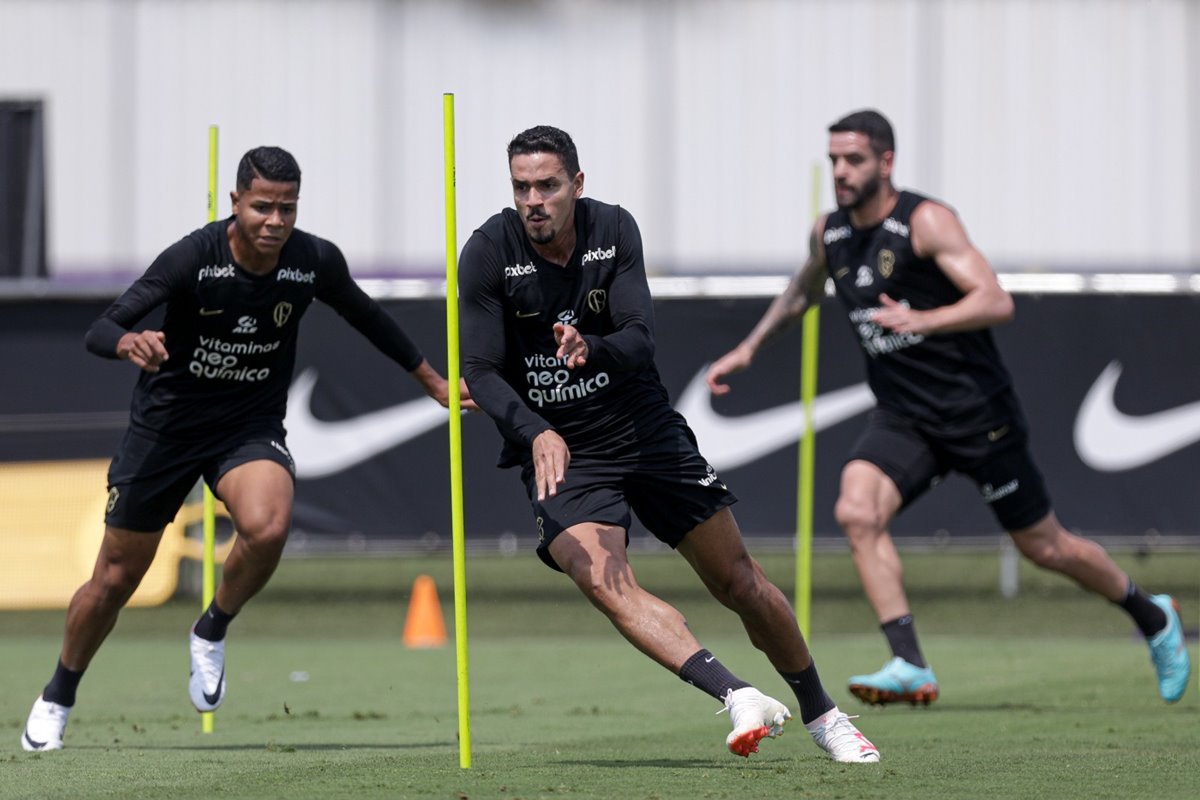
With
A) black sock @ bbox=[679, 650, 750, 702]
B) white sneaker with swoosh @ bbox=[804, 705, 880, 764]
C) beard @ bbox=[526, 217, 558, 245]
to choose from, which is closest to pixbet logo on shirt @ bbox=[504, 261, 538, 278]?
beard @ bbox=[526, 217, 558, 245]

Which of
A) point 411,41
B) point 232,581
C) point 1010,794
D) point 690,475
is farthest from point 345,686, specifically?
point 411,41

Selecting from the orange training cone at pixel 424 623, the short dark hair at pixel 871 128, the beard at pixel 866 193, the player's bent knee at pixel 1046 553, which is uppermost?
the short dark hair at pixel 871 128

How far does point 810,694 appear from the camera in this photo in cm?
628

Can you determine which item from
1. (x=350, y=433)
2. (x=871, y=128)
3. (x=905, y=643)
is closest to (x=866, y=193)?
A: (x=871, y=128)

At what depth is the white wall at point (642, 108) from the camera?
2606 cm

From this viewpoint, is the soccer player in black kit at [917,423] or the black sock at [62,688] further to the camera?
the soccer player in black kit at [917,423]

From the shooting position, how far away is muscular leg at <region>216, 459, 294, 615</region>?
23.8 feet

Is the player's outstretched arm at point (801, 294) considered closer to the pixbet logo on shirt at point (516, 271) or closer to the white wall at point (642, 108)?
the pixbet logo on shirt at point (516, 271)

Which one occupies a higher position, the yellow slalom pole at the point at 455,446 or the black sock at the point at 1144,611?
the yellow slalom pole at the point at 455,446

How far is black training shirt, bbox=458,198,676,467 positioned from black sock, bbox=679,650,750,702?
79cm

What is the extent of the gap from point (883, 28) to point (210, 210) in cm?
1973

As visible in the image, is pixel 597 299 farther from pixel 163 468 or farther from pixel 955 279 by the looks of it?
pixel 955 279

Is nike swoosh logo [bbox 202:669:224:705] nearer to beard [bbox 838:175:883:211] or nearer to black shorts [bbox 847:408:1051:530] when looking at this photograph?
black shorts [bbox 847:408:1051:530]

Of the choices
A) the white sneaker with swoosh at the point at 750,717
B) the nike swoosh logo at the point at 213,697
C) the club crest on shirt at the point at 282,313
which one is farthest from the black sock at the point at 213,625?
the white sneaker with swoosh at the point at 750,717
